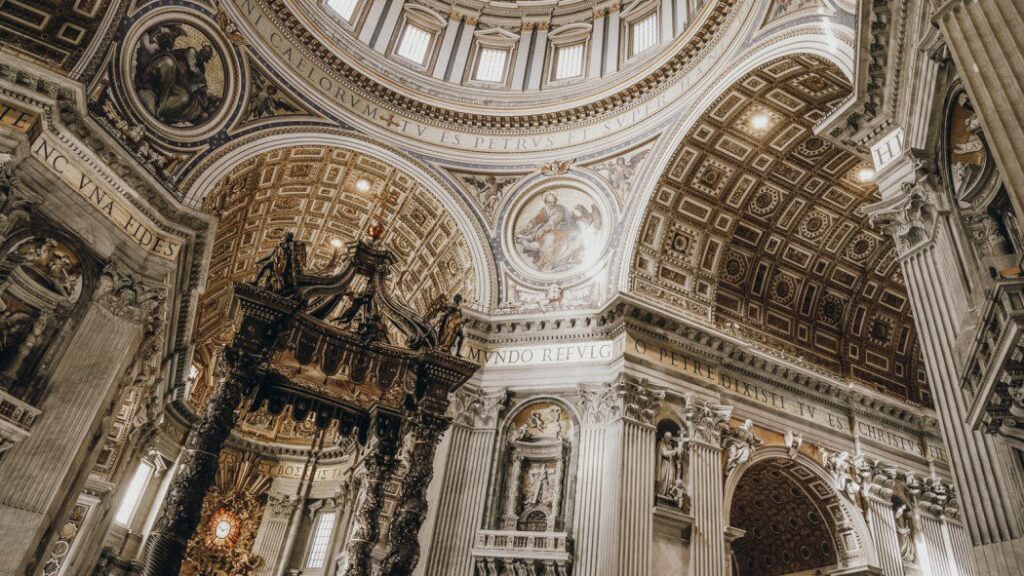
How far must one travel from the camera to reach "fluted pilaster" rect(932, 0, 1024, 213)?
4.72 metres

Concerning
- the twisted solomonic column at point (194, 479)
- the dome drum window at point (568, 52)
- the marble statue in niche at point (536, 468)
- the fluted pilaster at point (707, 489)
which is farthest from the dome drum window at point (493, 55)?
the twisted solomonic column at point (194, 479)

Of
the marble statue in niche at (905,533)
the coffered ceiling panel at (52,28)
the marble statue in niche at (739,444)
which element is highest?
the coffered ceiling panel at (52,28)

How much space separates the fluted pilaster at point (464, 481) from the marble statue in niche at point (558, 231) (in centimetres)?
377

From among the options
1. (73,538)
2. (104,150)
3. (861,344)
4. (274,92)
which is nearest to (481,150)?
(274,92)

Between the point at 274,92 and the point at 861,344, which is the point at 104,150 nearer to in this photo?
the point at 274,92

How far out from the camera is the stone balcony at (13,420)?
945 cm

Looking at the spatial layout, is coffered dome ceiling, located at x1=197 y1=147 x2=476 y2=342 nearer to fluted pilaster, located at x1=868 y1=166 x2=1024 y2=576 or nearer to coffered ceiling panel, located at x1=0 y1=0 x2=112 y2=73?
coffered ceiling panel, located at x1=0 y1=0 x2=112 y2=73

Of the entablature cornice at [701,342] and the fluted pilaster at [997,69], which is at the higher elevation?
the entablature cornice at [701,342]

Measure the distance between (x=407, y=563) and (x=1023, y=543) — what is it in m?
6.61

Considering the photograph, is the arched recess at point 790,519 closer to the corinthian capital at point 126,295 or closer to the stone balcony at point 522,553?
the stone balcony at point 522,553

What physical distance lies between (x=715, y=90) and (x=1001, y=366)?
10.1m

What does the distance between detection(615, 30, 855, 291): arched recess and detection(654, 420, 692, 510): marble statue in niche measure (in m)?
3.10

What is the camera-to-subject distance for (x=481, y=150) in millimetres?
17000

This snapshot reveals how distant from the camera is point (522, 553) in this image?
39.5 feet
